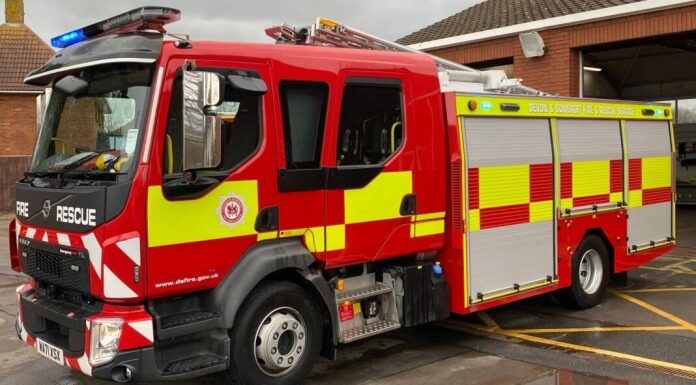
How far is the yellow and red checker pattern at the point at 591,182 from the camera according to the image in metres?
6.62

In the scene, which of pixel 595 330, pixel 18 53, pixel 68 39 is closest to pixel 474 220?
pixel 595 330

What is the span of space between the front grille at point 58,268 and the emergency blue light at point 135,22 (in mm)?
1558

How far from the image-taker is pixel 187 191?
4004 millimetres

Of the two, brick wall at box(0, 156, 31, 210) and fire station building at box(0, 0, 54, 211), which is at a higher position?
fire station building at box(0, 0, 54, 211)

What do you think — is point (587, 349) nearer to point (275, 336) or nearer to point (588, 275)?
point (588, 275)

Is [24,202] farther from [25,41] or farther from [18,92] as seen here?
[25,41]

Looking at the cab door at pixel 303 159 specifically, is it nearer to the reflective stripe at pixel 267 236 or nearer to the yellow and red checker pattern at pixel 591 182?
the reflective stripe at pixel 267 236

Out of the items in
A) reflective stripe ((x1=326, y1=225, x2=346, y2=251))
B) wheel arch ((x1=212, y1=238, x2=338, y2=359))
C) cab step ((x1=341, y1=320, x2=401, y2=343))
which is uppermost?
reflective stripe ((x1=326, y1=225, x2=346, y2=251))

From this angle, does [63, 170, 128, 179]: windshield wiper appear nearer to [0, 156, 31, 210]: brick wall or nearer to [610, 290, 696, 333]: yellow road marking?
[610, 290, 696, 333]: yellow road marking

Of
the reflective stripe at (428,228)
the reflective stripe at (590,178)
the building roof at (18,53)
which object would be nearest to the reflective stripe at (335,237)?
the reflective stripe at (428,228)

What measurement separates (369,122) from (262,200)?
1.19 meters

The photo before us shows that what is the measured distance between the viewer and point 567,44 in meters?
12.1

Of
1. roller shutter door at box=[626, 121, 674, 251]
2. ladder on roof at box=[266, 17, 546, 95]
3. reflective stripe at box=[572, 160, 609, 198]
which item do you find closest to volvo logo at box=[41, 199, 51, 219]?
ladder on roof at box=[266, 17, 546, 95]

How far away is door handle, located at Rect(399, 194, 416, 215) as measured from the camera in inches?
206
